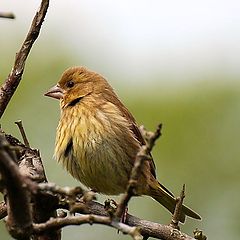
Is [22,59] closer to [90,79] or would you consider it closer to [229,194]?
[90,79]

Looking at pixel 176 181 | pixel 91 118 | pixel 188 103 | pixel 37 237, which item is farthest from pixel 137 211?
pixel 37 237

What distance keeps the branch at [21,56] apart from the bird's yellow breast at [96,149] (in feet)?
4.42

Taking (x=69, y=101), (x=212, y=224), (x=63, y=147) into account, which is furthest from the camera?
(x=212, y=224)

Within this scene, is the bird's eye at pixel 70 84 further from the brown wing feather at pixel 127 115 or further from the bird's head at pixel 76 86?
the brown wing feather at pixel 127 115

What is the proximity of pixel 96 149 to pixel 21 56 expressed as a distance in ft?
4.79

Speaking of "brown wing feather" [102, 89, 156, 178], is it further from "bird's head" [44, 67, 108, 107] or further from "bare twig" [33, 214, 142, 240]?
"bare twig" [33, 214, 142, 240]

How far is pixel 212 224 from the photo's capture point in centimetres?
835

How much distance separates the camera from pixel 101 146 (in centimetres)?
496

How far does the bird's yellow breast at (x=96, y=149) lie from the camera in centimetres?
493

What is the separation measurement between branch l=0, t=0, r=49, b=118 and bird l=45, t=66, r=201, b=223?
53.0 inches

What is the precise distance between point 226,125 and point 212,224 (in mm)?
1896

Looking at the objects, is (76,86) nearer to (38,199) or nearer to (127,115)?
(127,115)

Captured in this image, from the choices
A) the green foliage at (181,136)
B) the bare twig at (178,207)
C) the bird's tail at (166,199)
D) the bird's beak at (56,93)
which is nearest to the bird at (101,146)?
the bird's tail at (166,199)

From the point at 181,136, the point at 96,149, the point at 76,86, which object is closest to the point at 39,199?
the point at 96,149
